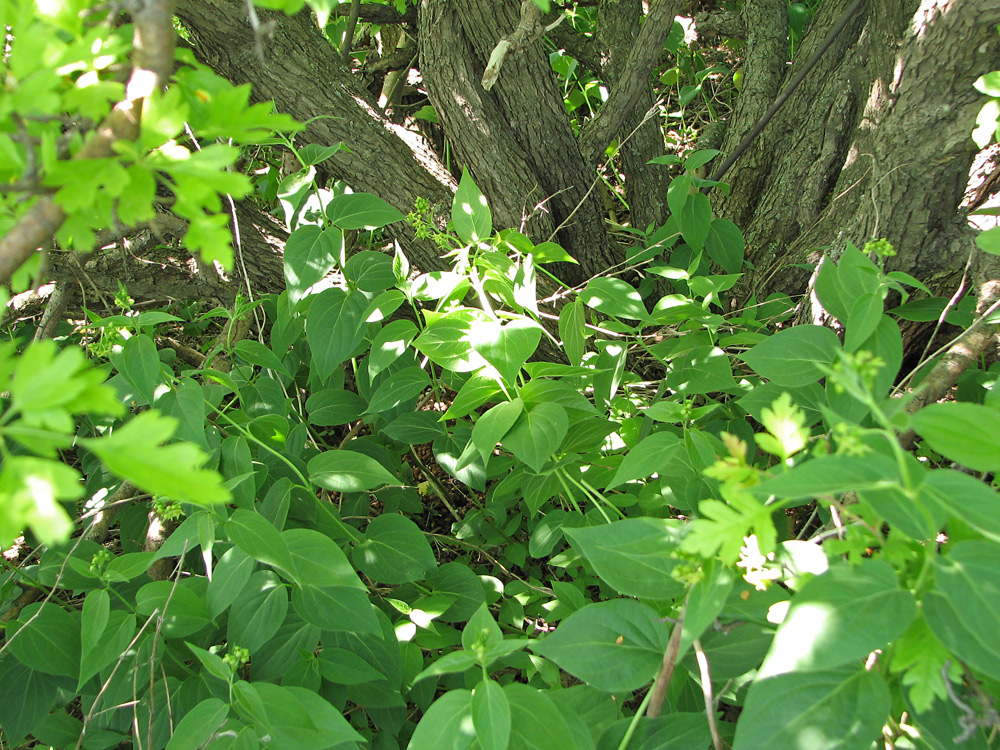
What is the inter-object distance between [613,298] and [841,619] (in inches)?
35.6

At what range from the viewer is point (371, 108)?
67.9 inches

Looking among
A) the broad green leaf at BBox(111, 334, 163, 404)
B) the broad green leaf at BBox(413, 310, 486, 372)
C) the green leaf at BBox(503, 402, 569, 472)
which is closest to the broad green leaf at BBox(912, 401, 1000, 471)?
the green leaf at BBox(503, 402, 569, 472)

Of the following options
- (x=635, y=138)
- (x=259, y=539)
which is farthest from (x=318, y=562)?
(x=635, y=138)

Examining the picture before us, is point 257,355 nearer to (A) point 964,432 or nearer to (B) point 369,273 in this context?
(B) point 369,273

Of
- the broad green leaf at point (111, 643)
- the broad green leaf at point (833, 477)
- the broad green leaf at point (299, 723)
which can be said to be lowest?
the broad green leaf at point (299, 723)

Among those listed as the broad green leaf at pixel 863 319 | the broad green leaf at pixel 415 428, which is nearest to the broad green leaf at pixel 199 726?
the broad green leaf at pixel 415 428

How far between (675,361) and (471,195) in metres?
0.55

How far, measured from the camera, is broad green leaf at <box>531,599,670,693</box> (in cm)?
84

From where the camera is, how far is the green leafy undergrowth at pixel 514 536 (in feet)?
1.88

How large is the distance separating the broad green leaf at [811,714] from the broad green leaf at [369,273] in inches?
40.3

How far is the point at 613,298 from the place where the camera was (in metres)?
1.40

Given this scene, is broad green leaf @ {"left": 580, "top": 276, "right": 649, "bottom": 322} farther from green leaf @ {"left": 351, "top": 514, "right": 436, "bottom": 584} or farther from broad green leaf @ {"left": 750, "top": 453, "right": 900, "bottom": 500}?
broad green leaf @ {"left": 750, "top": 453, "right": 900, "bottom": 500}

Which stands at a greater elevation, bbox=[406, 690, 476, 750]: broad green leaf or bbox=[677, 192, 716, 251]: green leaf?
bbox=[677, 192, 716, 251]: green leaf

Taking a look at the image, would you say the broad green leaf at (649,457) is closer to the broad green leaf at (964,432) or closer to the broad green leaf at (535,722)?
the broad green leaf at (535,722)
